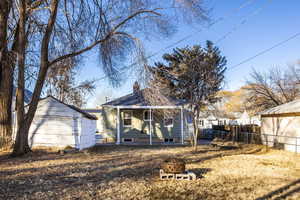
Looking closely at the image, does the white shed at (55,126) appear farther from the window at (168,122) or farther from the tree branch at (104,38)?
the window at (168,122)

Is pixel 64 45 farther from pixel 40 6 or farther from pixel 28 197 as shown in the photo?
pixel 28 197

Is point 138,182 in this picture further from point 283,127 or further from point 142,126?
point 142,126

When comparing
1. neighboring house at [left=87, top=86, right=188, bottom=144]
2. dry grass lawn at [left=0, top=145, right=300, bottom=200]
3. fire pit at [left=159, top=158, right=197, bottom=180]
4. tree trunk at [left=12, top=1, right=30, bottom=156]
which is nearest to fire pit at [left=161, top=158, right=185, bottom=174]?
fire pit at [left=159, top=158, right=197, bottom=180]

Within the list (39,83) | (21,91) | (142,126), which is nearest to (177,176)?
(39,83)

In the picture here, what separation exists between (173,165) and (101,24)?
7.79 meters

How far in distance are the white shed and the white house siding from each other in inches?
467

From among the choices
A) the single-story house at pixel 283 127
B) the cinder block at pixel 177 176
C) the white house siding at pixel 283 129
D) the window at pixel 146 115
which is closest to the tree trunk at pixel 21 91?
the cinder block at pixel 177 176

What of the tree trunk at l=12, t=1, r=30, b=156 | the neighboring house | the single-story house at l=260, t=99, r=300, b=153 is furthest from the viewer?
the neighboring house

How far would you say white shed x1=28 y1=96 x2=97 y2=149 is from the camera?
14.4m

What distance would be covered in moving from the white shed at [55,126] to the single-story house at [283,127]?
11833 mm

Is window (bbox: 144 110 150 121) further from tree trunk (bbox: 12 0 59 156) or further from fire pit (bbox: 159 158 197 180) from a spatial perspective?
fire pit (bbox: 159 158 197 180)

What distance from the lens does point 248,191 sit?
6055 mm

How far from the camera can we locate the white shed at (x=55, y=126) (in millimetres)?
14414

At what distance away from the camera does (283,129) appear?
15.5 meters
